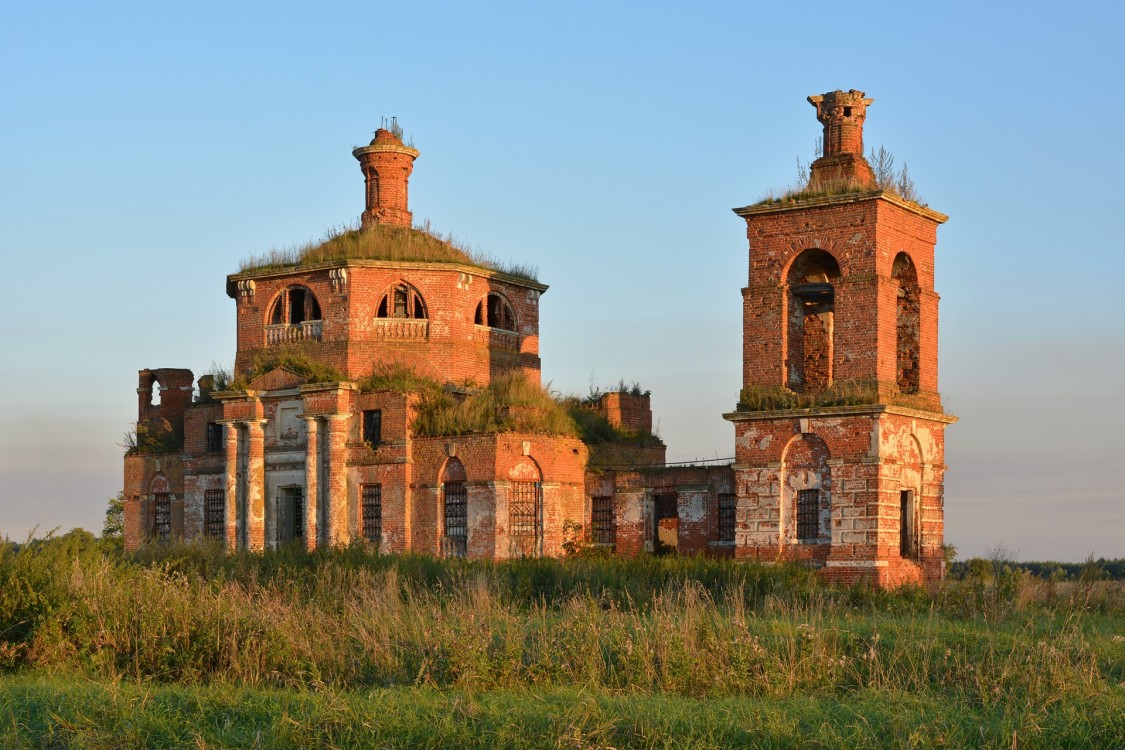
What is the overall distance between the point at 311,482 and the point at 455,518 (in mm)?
3344

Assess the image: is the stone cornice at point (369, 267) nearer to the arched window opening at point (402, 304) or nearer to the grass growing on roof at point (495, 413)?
the arched window opening at point (402, 304)

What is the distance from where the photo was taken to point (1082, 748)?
1116cm

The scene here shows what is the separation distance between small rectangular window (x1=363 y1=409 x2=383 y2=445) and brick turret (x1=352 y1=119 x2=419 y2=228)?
5713mm

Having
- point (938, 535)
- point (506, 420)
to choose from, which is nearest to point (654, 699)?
point (938, 535)

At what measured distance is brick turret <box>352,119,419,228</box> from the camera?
113ft

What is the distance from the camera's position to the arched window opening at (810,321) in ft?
86.8

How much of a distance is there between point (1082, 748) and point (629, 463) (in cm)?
2072

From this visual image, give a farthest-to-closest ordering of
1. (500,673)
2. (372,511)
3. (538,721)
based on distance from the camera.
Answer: (372,511)
(500,673)
(538,721)

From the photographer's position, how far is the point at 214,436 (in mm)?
32875

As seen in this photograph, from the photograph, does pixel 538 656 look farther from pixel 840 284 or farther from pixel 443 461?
pixel 443 461

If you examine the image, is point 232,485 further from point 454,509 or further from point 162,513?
point 454,509

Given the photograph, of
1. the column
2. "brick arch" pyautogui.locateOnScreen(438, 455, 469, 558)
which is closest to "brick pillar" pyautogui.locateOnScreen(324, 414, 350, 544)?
the column

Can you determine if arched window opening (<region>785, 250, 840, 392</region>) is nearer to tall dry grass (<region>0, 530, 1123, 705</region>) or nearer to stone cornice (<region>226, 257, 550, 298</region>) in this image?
stone cornice (<region>226, 257, 550, 298</region>)

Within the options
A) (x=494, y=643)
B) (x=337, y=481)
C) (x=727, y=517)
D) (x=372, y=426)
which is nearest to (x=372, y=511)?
(x=337, y=481)
